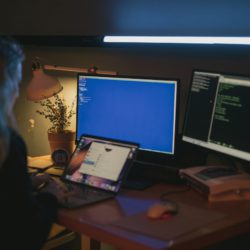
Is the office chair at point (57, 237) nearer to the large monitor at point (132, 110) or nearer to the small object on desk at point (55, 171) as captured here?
the small object on desk at point (55, 171)

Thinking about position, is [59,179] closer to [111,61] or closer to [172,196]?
[172,196]

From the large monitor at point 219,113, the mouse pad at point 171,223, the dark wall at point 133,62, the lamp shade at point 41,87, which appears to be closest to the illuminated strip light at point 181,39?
the dark wall at point 133,62

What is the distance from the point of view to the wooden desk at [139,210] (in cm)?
144

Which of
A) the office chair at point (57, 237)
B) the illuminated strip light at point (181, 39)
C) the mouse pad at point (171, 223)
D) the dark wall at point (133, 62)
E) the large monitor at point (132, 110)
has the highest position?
the illuminated strip light at point (181, 39)

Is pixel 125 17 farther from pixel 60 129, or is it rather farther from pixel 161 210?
pixel 161 210

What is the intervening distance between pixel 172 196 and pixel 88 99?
0.67 m

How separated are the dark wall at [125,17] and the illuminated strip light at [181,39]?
0.17 ft

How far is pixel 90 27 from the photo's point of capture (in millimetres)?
2707

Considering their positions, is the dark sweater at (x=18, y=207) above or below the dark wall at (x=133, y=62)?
below

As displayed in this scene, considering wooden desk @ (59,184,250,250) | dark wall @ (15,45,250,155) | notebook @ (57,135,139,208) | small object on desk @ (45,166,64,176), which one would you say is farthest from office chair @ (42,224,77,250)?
dark wall @ (15,45,250,155)

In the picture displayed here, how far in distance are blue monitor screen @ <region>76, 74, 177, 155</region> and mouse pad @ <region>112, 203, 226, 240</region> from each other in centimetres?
46

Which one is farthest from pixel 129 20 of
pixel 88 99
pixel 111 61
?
pixel 88 99

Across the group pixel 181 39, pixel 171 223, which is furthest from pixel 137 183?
pixel 181 39

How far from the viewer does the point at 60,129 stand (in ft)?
8.41
